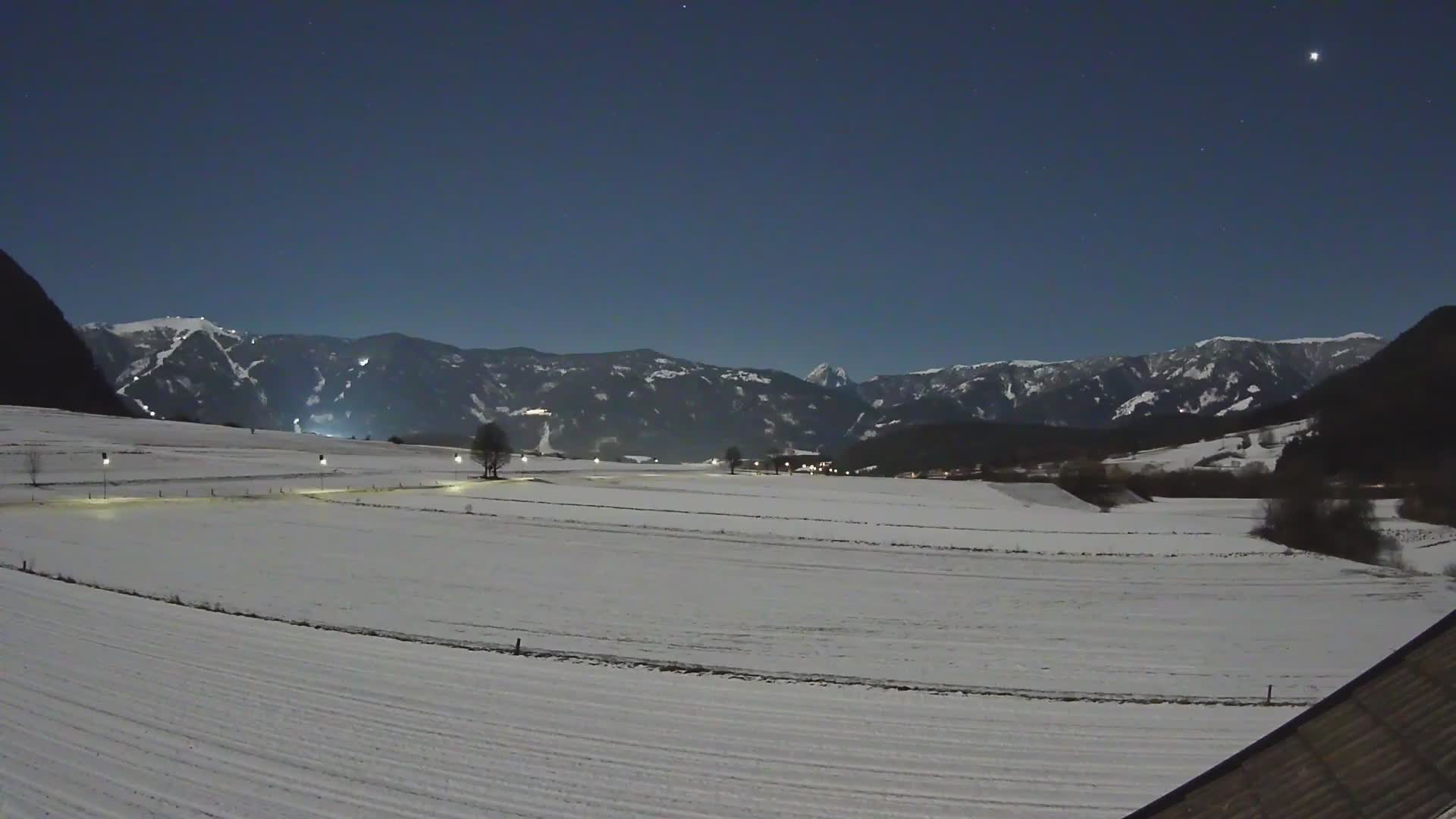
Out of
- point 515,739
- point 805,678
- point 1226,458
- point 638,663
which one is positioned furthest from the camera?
point 1226,458

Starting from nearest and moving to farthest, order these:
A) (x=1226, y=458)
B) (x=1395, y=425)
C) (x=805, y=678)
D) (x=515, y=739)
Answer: (x=515, y=739), (x=805, y=678), (x=1395, y=425), (x=1226, y=458)

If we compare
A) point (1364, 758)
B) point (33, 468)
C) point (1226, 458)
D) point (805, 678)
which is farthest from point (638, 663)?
point (1226, 458)

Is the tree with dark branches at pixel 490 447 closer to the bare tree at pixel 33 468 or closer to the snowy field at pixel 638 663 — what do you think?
the bare tree at pixel 33 468

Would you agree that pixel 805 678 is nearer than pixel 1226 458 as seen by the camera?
Yes

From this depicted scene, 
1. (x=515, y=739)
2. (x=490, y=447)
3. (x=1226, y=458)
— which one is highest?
(x=1226, y=458)

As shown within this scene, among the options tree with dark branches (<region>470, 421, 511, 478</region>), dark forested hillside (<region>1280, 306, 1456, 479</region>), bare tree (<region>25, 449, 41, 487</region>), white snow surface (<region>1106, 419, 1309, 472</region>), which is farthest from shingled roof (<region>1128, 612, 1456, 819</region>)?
white snow surface (<region>1106, 419, 1309, 472</region>)

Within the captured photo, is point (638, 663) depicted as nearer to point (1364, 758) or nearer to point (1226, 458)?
point (1364, 758)

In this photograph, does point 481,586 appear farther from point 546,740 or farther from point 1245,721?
point 1245,721

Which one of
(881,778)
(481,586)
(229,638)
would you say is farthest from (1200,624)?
(229,638)
